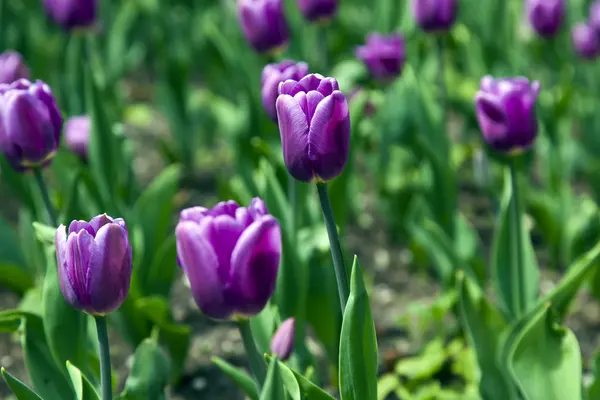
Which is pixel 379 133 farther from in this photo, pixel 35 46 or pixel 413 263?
pixel 35 46

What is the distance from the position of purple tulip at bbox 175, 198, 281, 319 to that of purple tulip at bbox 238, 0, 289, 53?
137cm

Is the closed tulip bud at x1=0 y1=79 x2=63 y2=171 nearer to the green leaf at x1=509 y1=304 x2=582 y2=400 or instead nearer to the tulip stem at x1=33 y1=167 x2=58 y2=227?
the tulip stem at x1=33 y1=167 x2=58 y2=227

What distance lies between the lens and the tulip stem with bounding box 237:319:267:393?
1.58 metres

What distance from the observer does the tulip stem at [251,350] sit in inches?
62.2

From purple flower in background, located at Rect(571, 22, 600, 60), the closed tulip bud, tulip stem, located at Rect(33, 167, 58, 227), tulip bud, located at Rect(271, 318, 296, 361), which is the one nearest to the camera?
tulip bud, located at Rect(271, 318, 296, 361)

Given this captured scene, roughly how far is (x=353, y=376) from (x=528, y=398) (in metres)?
0.44

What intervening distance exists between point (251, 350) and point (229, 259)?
210 mm

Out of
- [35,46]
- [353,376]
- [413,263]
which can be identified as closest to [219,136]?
[35,46]

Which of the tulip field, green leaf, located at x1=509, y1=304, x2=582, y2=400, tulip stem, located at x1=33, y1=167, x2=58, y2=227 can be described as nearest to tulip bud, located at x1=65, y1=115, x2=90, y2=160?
the tulip field

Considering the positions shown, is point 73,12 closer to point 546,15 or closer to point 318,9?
point 318,9

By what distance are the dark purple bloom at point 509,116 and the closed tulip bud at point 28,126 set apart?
0.93 metres

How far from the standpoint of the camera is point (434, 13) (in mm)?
2990

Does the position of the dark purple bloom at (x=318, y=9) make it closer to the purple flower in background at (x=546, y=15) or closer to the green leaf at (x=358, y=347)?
the purple flower in background at (x=546, y=15)

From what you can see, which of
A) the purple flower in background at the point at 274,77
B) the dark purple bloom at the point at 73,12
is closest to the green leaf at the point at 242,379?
the purple flower in background at the point at 274,77
